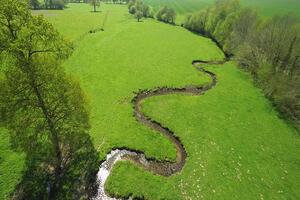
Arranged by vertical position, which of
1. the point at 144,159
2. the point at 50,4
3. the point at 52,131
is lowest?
the point at 144,159

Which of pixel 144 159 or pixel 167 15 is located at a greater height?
pixel 167 15

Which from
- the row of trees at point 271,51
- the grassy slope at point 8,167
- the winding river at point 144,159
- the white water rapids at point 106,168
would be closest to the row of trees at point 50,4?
the row of trees at point 271,51

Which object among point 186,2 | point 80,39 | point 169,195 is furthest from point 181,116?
point 186,2

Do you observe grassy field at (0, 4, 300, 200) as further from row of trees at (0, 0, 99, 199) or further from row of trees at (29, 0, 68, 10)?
row of trees at (29, 0, 68, 10)

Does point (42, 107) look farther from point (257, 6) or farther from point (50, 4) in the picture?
point (50, 4)

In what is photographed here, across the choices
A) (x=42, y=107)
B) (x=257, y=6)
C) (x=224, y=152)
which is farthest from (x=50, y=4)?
(x=224, y=152)

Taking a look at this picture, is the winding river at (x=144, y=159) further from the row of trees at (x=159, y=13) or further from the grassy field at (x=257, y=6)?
the grassy field at (x=257, y=6)

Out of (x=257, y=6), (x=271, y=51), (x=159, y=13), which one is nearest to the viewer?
(x=271, y=51)
